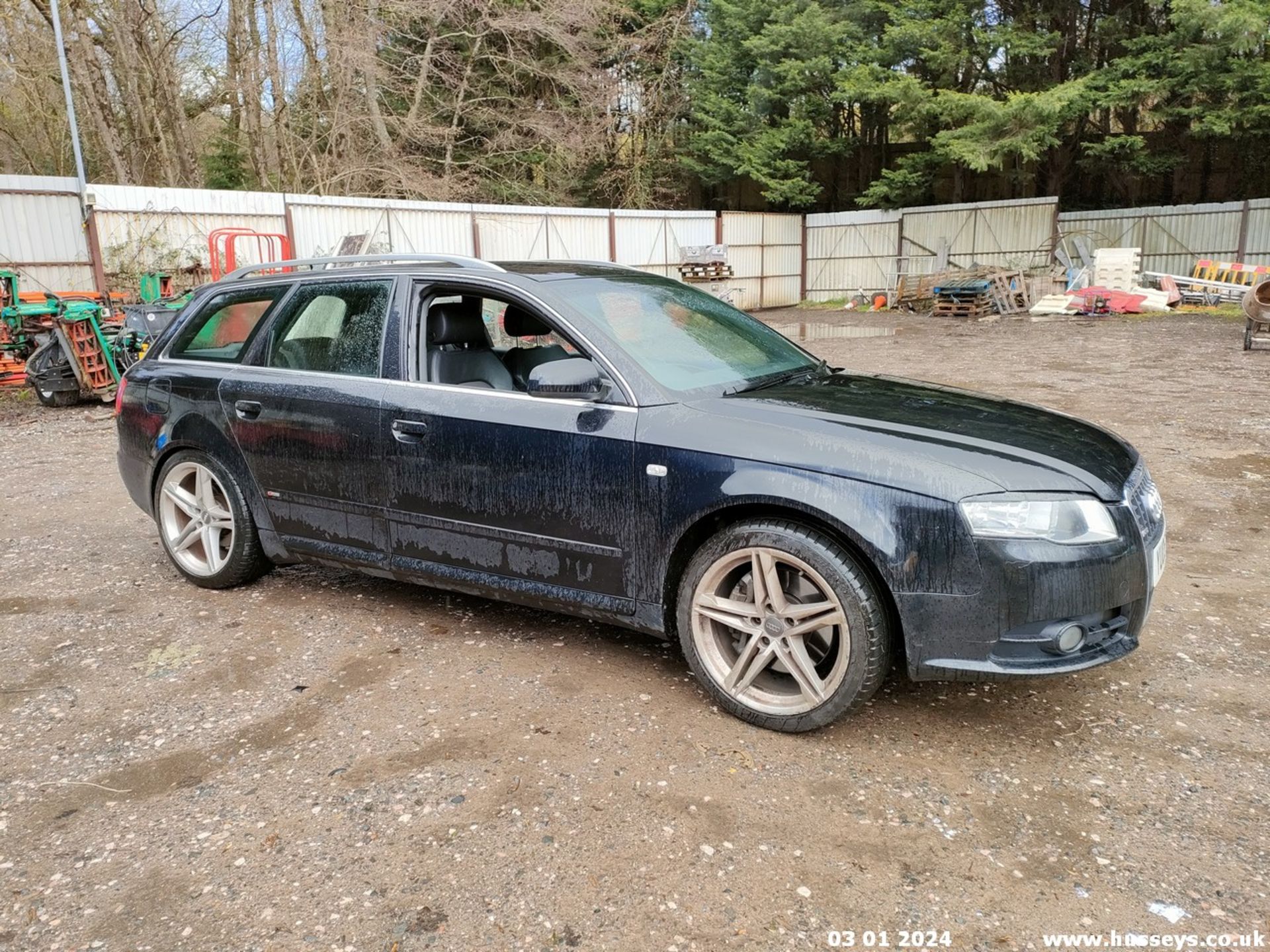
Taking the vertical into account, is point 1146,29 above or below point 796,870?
above

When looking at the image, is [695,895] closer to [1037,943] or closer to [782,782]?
[782,782]

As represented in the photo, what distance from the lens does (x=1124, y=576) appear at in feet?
9.59

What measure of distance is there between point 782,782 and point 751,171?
2822 cm

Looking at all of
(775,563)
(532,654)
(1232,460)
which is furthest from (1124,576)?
(1232,460)

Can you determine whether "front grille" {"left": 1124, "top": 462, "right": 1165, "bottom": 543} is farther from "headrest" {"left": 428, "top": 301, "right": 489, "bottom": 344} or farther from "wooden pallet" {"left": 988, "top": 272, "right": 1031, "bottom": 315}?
"wooden pallet" {"left": 988, "top": 272, "right": 1031, "bottom": 315}

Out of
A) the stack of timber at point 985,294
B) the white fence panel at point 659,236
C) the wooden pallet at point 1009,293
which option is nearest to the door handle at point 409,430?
the white fence panel at point 659,236

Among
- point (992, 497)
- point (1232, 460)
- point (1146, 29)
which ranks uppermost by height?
point (1146, 29)

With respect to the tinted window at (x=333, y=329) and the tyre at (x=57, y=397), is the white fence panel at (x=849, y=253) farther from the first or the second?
the tinted window at (x=333, y=329)

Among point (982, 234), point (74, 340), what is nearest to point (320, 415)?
point (74, 340)

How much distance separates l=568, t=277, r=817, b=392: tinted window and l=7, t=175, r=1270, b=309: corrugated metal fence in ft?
28.5

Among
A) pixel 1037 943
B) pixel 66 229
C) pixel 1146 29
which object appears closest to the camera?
pixel 1037 943

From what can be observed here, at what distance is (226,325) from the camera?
4699 mm

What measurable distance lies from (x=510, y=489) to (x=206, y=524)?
1.97 meters

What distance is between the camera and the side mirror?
3.38 m
